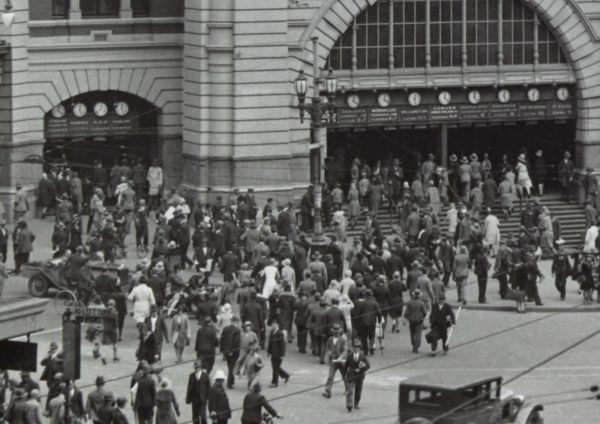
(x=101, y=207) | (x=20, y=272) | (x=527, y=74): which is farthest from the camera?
(x=527, y=74)

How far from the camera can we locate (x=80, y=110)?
64.3m

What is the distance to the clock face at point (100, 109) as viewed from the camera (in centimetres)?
6444

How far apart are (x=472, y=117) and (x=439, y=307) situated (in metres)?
22.9

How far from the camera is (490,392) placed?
35188mm

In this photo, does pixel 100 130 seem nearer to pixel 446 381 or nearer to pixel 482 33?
pixel 482 33

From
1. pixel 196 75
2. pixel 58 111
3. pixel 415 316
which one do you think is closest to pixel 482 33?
pixel 196 75

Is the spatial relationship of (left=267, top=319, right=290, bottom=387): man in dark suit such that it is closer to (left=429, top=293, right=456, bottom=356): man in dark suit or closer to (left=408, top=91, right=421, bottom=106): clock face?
(left=429, top=293, right=456, bottom=356): man in dark suit

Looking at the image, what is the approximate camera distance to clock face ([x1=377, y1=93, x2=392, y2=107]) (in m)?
66.3

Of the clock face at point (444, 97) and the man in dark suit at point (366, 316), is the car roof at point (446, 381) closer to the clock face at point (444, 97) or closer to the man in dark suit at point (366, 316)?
the man in dark suit at point (366, 316)

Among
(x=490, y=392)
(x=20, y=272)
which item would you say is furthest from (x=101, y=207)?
(x=490, y=392)

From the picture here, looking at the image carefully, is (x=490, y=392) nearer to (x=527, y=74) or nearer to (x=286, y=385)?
(x=286, y=385)

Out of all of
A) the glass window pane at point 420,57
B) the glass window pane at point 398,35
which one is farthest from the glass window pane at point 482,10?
the glass window pane at point 398,35

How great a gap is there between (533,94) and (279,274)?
2119 centimetres

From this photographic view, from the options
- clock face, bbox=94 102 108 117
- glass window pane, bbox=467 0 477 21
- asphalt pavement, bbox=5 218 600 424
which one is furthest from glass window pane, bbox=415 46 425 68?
asphalt pavement, bbox=5 218 600 424
